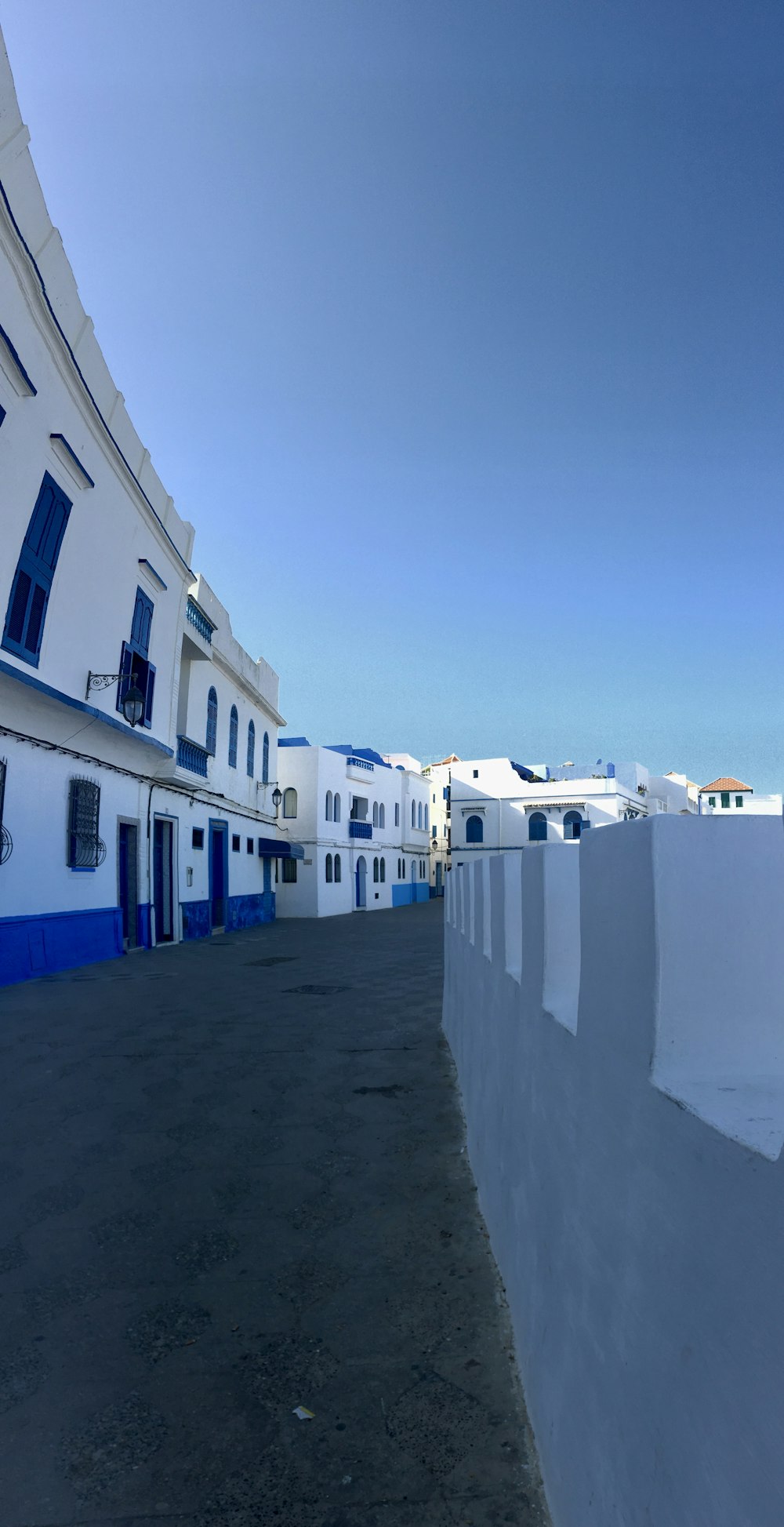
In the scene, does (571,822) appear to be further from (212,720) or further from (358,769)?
(212,720)

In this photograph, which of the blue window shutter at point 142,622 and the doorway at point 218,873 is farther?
the doorway at point 218,873

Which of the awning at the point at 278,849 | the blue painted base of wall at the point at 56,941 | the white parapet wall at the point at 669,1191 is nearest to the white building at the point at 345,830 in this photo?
the awning at the point at 278,849

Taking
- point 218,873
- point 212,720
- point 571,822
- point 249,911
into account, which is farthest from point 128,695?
point 571,822

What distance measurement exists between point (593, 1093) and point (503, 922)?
4.60 ft

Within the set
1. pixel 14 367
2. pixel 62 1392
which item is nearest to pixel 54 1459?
pixel 62 1392

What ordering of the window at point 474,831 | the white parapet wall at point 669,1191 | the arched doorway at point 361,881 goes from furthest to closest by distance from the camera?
the window at point 474,831 < the arched doorway at point 361,881 < the white parapet wall at point 669,1191

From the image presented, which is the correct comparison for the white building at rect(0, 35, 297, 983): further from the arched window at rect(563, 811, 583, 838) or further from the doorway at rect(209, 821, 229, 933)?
the arched window at rect(563, 811, 583, 838)

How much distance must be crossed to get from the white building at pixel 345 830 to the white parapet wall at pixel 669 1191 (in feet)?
80.1

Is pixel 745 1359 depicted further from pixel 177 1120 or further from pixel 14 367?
pixel 14 367

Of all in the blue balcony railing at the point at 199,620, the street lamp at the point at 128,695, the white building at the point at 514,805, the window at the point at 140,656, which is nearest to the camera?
the street lamp at the point at 128,695

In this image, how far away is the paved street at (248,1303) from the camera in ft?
6.25

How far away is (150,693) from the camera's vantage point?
14.2 m

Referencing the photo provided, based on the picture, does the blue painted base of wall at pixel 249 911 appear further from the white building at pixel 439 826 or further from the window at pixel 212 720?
the white building at pixel 439 826

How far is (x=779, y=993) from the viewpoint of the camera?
1175 mm
